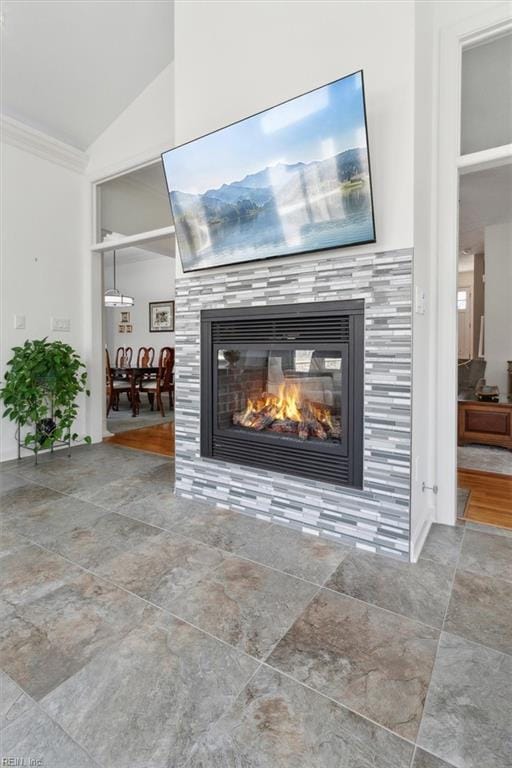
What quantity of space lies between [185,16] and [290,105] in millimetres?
1305

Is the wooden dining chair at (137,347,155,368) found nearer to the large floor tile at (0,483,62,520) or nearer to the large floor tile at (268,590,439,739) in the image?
the large floor tile at (0,483,62,520)

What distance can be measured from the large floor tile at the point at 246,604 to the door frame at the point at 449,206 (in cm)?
111

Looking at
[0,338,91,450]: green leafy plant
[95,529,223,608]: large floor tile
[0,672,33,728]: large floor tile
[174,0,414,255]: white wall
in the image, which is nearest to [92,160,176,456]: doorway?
[0,338,91,450]: green leafy plant

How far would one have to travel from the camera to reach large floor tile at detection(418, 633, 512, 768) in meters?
0.93

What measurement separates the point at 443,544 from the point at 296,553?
28.7 inches

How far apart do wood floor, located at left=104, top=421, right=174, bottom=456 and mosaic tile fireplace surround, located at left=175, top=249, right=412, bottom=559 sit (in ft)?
5.02

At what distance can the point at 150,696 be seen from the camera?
3.51 feet

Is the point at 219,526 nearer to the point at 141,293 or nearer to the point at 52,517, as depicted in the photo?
the point at 52,517

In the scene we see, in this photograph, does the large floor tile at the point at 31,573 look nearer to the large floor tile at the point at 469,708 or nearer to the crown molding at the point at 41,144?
the large floor tile at the point at 469,708

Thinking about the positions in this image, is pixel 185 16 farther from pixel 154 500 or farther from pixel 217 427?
pixel 154 500

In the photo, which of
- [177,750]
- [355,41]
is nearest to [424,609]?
[177,750]

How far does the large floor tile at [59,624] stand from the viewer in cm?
117

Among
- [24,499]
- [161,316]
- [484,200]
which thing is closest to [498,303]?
[484,200]

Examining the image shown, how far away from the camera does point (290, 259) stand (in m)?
2.08
